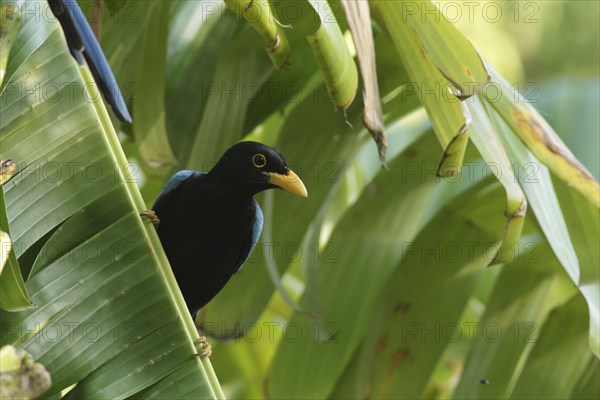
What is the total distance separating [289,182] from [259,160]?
0.64 feet

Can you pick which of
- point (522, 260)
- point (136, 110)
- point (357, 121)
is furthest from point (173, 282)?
point (522, 260)

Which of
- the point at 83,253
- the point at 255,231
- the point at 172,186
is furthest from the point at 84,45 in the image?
the point at 255,231

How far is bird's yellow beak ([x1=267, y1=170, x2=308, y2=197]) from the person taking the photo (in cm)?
284

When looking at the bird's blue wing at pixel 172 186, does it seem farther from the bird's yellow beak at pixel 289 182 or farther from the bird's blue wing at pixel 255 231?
the bird's yellow beak at pixel 289 182

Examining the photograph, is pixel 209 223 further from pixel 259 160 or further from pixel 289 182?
pixel 289 182

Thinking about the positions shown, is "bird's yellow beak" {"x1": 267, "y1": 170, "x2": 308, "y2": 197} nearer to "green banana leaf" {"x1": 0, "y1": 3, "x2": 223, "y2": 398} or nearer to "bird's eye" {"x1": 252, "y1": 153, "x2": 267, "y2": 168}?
"bird's eye" {"x1": 252, "y1": 153, "x2": 267, "y2": 168}

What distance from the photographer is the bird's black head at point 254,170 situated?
2918 mm

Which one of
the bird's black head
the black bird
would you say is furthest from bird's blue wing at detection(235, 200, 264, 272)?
the bird's black head

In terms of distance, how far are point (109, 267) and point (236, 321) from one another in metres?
1.19

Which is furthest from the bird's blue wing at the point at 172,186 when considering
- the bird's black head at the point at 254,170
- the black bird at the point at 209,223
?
the bird's black head at the point at 254,170

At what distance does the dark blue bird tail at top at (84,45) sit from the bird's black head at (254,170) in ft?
3.01

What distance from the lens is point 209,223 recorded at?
3199 mm

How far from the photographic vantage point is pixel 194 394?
1872 millimetres

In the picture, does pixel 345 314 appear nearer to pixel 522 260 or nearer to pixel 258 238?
pixel 258 238
